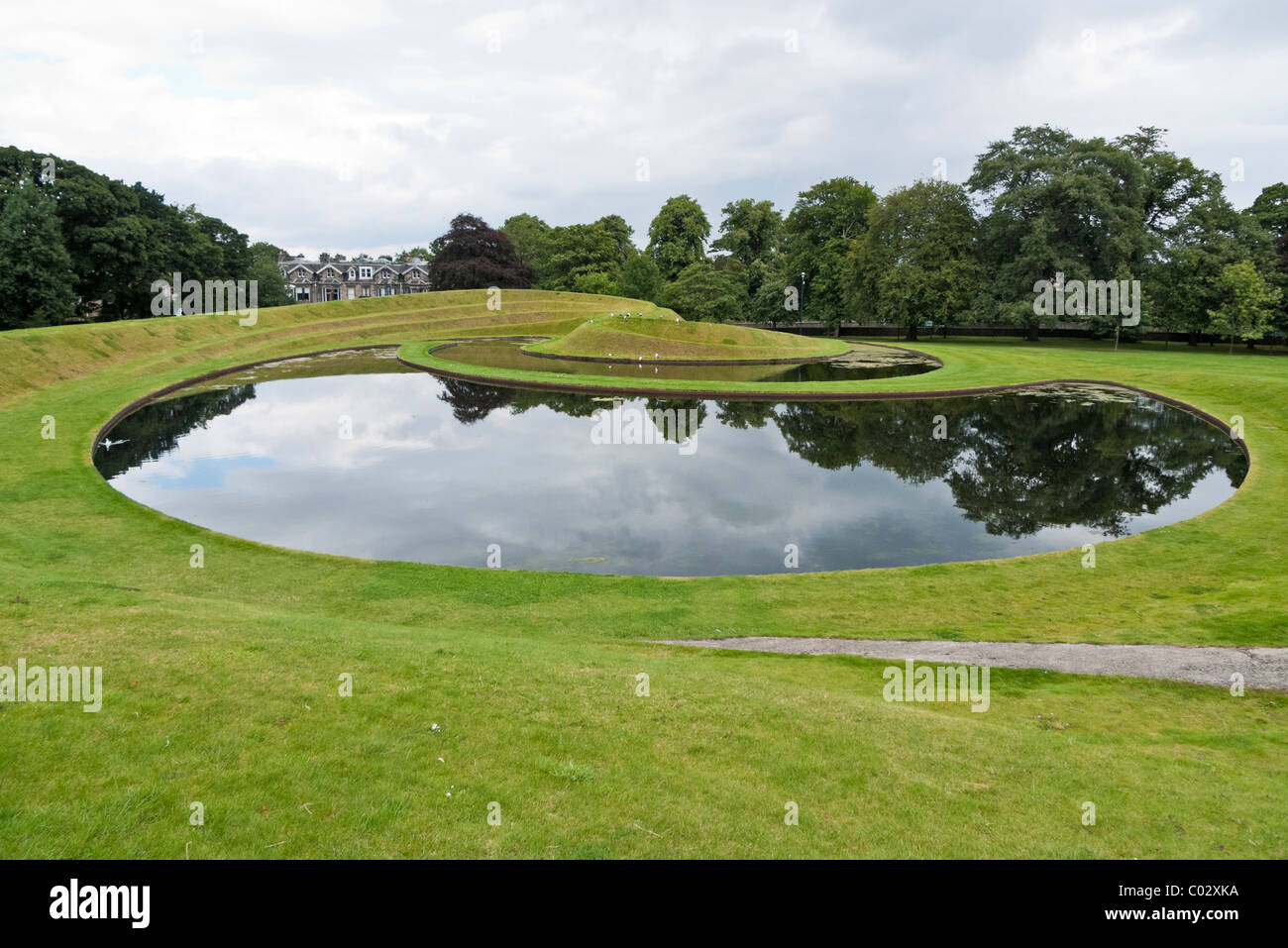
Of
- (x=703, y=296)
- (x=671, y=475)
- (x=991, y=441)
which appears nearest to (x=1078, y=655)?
(x=671, y=475)

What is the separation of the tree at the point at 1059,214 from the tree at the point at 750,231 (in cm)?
4367

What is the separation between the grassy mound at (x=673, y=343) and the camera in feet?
194

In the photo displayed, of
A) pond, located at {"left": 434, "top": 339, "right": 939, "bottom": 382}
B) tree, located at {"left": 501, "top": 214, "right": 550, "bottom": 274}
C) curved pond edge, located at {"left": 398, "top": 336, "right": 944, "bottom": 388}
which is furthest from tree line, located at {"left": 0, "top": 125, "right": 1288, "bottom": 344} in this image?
tree, located at {"left": 501, "top": 214, "right": 550, "bottom": 274}

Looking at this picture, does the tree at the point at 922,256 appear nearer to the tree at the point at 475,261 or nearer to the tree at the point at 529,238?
the tree at the point at 475,261

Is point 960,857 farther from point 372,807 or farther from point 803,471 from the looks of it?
point 803,471

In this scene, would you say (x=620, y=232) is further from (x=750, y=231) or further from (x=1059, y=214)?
(x=1059, y=214)

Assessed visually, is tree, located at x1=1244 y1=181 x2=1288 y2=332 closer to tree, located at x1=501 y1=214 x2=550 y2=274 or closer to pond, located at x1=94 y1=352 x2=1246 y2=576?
pond, located at x1=94 y1=352 x2=1246 y2=576

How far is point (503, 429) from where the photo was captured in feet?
107

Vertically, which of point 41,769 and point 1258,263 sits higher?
point 1258,263

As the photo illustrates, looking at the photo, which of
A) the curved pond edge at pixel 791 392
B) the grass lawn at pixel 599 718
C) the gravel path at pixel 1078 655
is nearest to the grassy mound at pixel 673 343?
the curved pond edge at pixel 791 392

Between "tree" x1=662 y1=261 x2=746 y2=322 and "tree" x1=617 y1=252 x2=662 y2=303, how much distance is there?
4499mm

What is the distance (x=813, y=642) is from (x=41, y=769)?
35.7ft

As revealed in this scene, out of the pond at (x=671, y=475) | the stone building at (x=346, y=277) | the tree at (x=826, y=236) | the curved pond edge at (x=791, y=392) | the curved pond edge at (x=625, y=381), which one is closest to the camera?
the pond at (x=671, y=475)

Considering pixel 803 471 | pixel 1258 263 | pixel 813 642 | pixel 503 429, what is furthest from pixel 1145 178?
pixel 813 642
